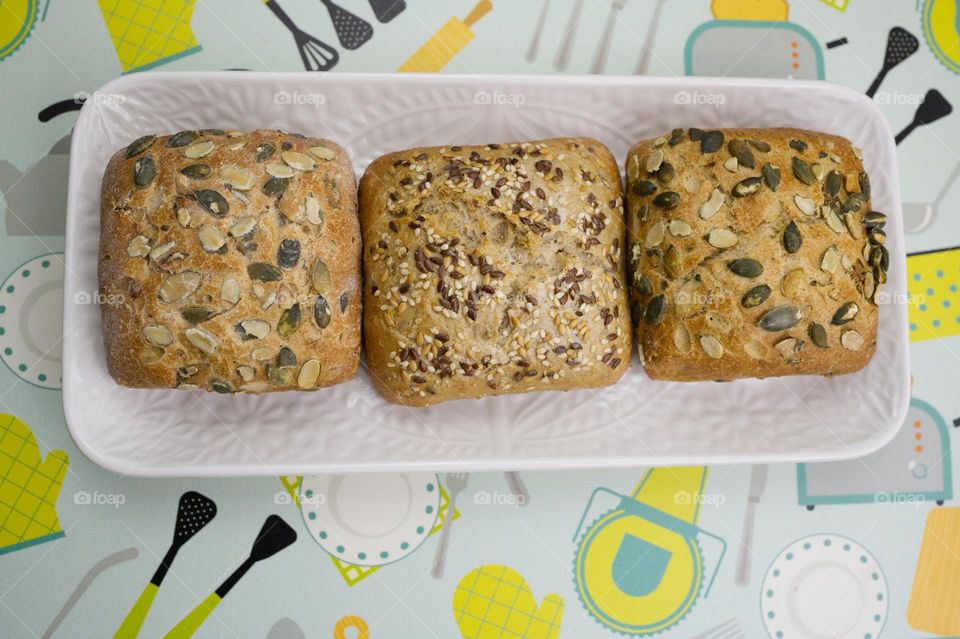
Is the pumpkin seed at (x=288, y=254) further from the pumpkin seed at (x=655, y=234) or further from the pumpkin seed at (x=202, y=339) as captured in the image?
the pumpkin seed at (x=655, y=234)

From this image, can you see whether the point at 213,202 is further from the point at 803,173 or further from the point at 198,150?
the point at 803,173

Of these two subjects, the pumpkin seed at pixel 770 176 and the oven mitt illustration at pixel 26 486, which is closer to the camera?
the pumpkin seed at pixel 770 176

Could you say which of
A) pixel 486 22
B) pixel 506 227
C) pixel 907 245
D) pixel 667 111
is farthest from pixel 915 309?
pixel 486 22

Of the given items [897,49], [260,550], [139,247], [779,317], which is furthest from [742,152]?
[260,550]

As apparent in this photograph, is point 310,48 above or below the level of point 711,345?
above

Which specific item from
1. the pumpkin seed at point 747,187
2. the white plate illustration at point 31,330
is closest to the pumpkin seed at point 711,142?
the pumpkin seed at point 747,187

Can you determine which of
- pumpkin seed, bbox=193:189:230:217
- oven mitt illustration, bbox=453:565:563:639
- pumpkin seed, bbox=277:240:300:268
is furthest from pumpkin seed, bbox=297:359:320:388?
oven mitt illustration, bbox=453:565:563:639
